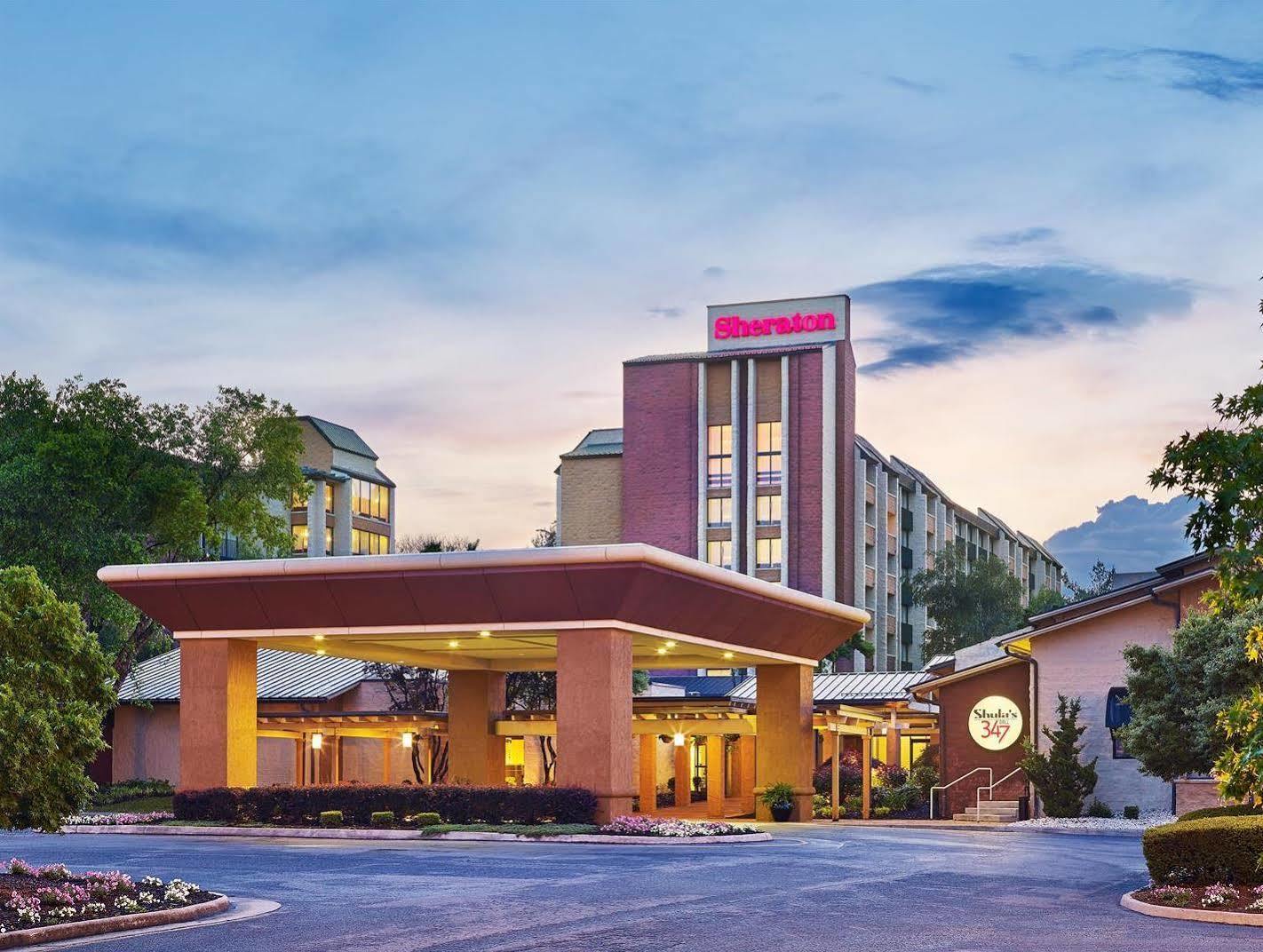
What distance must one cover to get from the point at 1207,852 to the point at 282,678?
155 feet

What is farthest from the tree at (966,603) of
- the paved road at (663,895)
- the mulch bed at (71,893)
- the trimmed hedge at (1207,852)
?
the mulch bed at (71,893)

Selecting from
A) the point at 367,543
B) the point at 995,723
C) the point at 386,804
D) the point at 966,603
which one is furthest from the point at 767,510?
the point at 386,804

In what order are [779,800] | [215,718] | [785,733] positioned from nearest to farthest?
[215,718] → [779,800] → [785,733]

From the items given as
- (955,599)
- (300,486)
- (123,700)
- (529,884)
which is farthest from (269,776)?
(955,599)

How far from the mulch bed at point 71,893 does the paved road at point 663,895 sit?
44.6 inches

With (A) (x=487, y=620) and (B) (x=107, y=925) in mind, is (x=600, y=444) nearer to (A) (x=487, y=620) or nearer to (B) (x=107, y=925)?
(A) (x=487, y=620)

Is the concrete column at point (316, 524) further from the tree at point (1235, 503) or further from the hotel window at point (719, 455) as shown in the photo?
the tree at point (1235, 503)

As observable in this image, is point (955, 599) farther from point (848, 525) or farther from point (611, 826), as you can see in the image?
point (611, 826)

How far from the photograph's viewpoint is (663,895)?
2336 cm

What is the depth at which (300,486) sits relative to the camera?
6594cm

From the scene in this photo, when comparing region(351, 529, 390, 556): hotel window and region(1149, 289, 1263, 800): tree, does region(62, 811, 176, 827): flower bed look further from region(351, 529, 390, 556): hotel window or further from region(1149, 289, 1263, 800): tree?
region(351, 529, 390, 556): hotel window

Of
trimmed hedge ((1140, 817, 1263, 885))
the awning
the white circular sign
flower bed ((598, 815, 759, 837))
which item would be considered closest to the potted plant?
the white circular sign

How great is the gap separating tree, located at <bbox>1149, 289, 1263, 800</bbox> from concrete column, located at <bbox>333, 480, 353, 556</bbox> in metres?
107

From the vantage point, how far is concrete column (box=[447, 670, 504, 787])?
55.2 m
